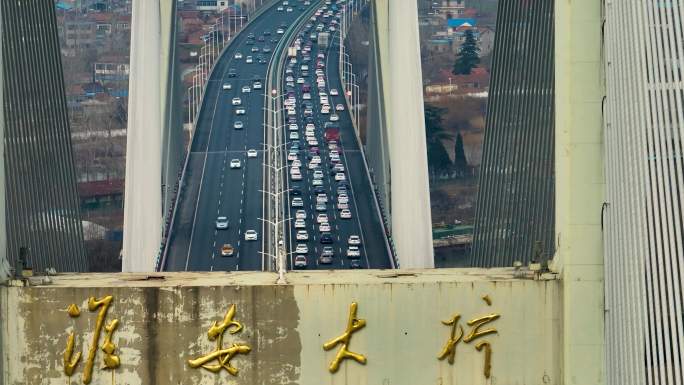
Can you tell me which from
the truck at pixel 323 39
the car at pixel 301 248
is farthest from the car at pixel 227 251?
the truck at pixel 323 39

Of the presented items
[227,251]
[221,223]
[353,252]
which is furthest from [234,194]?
[227,251]

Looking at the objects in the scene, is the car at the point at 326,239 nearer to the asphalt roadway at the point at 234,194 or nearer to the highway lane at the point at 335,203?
the highway lane at the point at 335,203

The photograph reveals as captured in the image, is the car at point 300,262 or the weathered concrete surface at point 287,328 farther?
the car at point 300,262

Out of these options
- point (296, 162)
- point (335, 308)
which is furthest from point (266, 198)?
point (335, 308)

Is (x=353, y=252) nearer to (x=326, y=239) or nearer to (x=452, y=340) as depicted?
(x=326, y=239)

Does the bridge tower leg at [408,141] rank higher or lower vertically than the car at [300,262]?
higher

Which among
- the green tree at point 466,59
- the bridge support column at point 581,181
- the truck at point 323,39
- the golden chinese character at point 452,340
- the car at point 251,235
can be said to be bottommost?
the car at point 251,235
